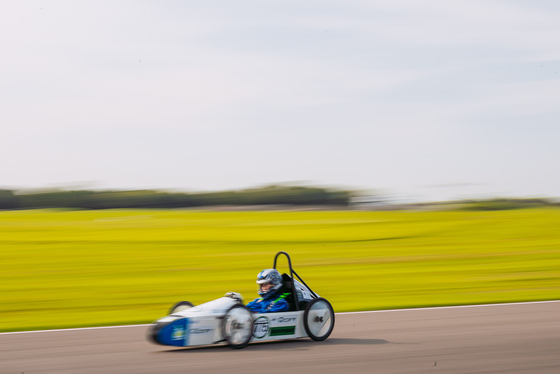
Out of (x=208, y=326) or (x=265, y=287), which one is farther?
(x=265, y=287)

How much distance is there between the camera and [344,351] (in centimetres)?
719

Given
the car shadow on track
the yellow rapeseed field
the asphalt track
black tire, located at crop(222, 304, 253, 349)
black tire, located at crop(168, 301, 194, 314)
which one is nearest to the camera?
the asphalt track

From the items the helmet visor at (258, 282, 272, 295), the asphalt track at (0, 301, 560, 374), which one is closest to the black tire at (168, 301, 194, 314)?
the asphalt track at (0, 301, 560, 374)

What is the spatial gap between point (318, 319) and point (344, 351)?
740mm

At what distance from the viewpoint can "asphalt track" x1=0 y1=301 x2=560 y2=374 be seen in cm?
639

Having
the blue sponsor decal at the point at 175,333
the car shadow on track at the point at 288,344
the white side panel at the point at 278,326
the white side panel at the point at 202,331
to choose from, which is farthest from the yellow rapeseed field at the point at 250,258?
the white side panel at the point at 278,326

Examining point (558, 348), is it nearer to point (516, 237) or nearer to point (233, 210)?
point (516, 237)

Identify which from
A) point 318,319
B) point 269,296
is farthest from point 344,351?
point 269,296

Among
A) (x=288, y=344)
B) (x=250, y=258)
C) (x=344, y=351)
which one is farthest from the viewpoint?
(x=250, y=258)

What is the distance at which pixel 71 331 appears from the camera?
9.17 meters

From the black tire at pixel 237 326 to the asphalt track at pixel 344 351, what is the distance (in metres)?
0.12

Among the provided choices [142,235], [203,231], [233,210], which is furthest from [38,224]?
[233,210]

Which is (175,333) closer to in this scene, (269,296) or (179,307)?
(179,307)

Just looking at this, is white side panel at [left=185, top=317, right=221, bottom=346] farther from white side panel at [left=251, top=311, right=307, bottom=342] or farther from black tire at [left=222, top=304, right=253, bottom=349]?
white side panel at [left=251, top=311, right=307, bottom=342]
